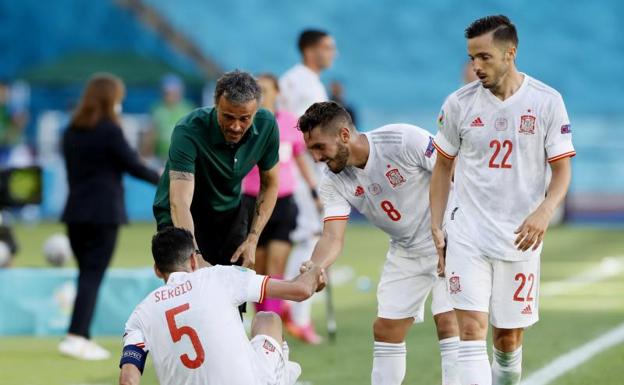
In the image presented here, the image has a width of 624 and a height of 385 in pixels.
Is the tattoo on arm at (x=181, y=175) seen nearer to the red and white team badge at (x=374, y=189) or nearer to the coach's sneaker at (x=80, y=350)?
the red and white team badge at (x=374, y=189)

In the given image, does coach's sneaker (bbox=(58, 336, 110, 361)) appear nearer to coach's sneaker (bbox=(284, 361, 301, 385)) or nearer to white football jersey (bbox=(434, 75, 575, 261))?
coach's sneaker (bbox=(284, 361, 301, 385))

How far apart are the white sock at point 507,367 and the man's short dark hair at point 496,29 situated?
5.41 ft

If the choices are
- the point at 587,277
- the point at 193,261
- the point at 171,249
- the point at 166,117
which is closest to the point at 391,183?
the point at 193,261

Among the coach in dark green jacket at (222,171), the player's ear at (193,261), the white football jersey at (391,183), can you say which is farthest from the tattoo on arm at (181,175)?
the player's ear at (193,261)

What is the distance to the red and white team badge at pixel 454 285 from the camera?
6.89 metres

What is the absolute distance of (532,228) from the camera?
6594 mm

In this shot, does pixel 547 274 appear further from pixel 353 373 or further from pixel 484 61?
pixel 484 61

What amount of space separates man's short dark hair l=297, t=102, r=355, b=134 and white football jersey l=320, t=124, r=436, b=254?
39 cm

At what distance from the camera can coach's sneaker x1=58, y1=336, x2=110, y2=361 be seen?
9.90 meters

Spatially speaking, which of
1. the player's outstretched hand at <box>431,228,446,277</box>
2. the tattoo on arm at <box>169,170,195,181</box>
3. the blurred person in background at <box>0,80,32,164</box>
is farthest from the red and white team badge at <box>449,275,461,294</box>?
the blurred person in background at <box>0,80,32,164</box>

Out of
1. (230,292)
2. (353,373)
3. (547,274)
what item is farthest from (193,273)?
(547,274)

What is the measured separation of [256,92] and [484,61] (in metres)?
1.16

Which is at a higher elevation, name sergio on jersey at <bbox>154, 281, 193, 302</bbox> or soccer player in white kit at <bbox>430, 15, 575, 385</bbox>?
soccer player in white kit at <bbox>430, 15, 575, 385</bbox>

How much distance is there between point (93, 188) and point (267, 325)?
12.8 ft
